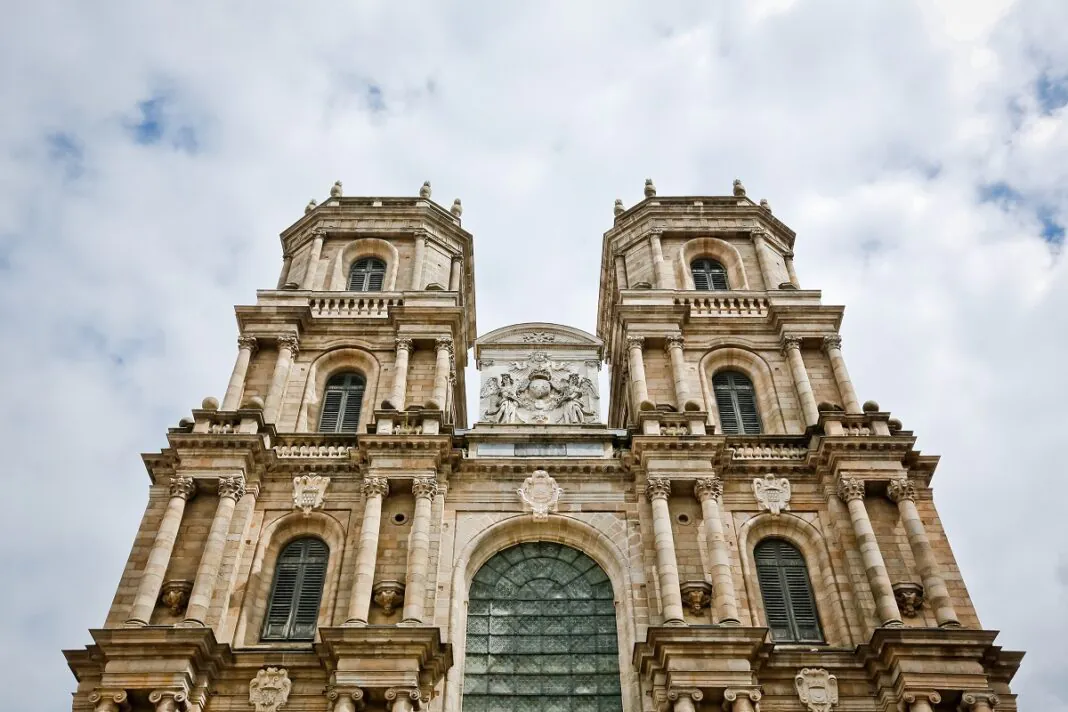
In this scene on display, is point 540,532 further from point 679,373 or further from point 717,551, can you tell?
point 679,373

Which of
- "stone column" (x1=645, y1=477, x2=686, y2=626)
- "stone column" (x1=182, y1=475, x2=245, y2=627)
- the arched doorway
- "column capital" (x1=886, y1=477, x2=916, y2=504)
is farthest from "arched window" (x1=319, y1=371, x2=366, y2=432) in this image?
"column capital" (x1=886, y1=477, x2=916, y2=504)

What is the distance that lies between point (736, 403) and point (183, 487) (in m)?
13.8

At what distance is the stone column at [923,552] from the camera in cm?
2103

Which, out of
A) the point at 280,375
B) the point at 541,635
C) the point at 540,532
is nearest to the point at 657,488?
the point at 540,532

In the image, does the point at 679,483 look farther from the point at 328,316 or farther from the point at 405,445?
the point at 328,316

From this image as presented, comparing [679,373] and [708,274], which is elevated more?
[708,274]

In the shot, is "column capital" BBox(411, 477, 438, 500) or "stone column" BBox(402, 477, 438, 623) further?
"column capital" BBox(411, 477, 438, 500)

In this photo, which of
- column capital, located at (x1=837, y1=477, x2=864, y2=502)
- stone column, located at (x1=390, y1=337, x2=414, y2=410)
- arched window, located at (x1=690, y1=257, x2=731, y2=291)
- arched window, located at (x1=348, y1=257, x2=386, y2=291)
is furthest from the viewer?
arched window, located at (x1=690, y1=257, x2=731, y2=291)

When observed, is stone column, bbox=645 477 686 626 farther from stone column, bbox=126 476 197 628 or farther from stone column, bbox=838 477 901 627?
stone column, bbox=126 476 197 628

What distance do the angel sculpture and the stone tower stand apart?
79 mm

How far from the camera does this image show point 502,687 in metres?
21.3

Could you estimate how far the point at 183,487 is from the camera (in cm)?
2325

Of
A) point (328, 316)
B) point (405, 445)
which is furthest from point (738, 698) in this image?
point (328, 316)

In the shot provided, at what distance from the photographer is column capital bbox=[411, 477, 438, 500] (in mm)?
23344
